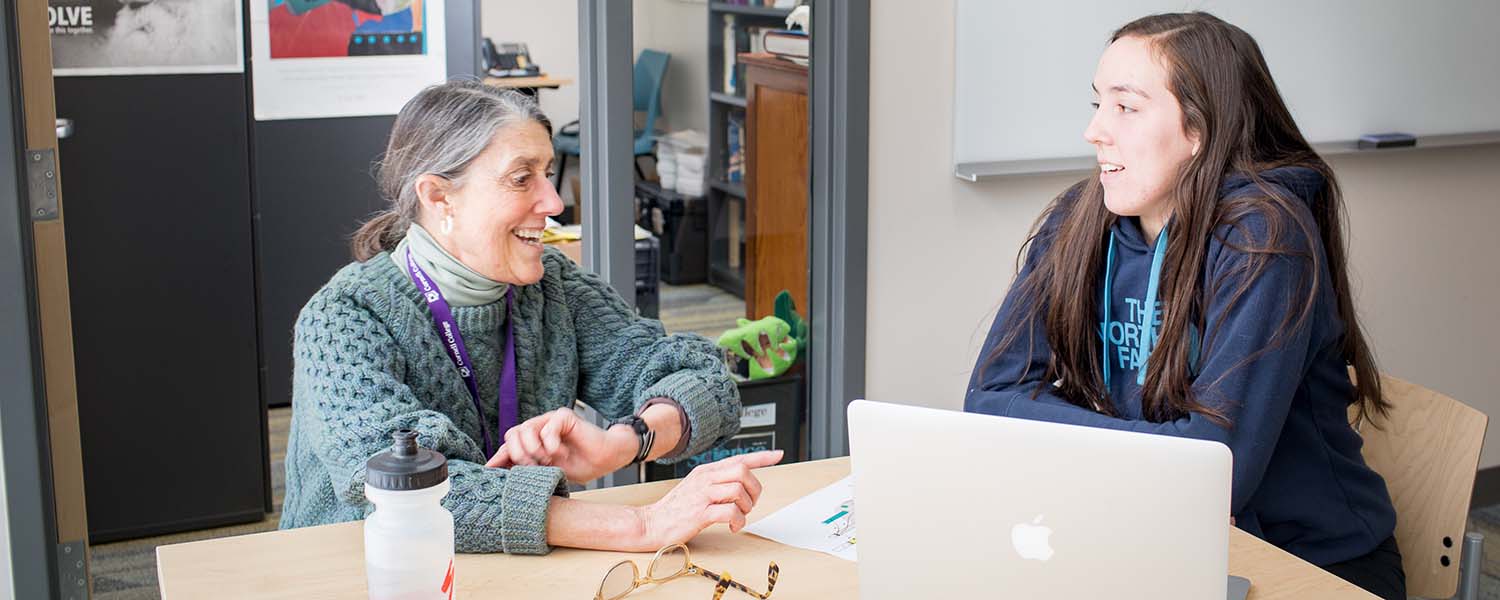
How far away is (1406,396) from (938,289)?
125 centimetres

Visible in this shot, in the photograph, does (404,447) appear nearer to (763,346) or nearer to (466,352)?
(466,352)

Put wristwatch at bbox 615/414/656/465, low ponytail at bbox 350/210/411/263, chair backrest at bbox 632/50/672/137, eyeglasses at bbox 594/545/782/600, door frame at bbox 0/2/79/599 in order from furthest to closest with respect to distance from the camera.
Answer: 1. chair backrest at bbox 632/50/672/137
2. door frame at bbox 0/2/79/599
3. low ponytail at bbox 350/210/411/263
4. wristwatch at bbox 615/414/656/465
5. eyeglasses at bbox 594/545/782/600

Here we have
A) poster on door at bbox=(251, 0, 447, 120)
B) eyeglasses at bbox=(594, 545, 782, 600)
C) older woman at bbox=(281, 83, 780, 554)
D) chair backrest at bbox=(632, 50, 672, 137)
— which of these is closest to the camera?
eyeglasses at bbox=(594, 545, 782, 600)

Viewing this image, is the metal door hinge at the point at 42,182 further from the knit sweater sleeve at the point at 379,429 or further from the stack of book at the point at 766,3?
the stack of book at the point at 766,3

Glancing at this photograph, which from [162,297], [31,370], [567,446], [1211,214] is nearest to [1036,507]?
[567,446]

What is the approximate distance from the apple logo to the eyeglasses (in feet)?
1.14

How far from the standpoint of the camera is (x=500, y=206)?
1.85 metres

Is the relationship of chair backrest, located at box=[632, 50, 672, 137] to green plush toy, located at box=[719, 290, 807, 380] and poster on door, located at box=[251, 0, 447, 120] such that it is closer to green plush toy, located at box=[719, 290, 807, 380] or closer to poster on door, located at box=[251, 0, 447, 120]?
green plush toy, located at box=[719, 290, 807, 380]

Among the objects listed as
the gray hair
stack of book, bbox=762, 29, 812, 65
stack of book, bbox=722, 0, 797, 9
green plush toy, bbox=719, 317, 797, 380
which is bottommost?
green plush toy, bbox=719, 317, 797, 380

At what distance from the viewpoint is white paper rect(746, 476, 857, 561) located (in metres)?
1.64

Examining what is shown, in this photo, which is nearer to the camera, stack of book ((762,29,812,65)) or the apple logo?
the apple logo

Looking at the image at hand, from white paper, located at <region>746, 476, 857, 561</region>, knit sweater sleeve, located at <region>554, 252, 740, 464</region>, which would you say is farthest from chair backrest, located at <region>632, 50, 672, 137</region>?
white paper, located at <region>746, 476, 857, 561</region>

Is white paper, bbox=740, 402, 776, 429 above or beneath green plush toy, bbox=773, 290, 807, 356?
beneath

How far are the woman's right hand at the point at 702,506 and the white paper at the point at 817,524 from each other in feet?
0.22
